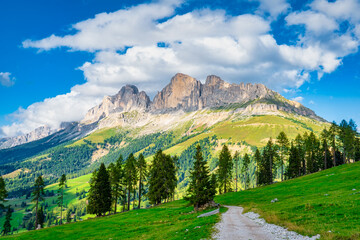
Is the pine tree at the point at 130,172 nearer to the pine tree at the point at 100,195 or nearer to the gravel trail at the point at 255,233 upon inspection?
the pine tree at the point at 100,195

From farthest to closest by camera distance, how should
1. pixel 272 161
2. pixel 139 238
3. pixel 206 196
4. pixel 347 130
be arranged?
pixel 272 161 → pixel 347 130 → pixel 206 196 → pixel 139 238

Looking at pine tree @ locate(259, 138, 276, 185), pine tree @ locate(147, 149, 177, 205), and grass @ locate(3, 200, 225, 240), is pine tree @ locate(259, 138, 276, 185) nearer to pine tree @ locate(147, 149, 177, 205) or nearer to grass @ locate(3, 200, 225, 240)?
pine tree @ locate(147, 149, 177, 205)

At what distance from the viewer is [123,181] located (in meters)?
70.5

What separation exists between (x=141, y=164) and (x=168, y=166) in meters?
9.07

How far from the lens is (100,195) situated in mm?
65688

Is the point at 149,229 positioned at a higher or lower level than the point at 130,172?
lower

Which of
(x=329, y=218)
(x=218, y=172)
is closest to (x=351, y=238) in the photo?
(x=329, y=218)

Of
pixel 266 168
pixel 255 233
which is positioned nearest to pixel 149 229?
pixel 255 233

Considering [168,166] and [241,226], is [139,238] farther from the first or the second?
[168,166]

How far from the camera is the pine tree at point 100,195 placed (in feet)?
215

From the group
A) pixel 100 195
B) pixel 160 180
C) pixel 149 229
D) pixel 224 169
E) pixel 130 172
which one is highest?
pixel 130 172

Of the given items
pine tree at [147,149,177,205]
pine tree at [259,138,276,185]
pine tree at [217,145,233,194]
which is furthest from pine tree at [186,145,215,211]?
pine tree at [259,138,276,185]

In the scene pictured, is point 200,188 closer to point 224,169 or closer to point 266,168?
point 224,169

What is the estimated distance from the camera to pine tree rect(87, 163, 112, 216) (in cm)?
6544
